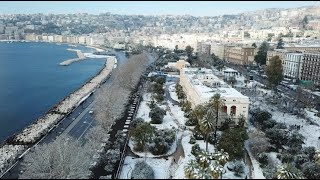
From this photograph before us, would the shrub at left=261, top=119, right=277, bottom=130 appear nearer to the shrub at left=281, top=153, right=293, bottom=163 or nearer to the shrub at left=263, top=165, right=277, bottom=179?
the shrub at left=281, top=153, right=293, bottom=163

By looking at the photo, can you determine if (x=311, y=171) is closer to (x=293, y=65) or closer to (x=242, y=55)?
(x=293, y=65)

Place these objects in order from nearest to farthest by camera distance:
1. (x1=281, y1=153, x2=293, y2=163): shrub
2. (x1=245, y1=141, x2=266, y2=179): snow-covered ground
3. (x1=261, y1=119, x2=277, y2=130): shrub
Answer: (x1=245, y1=141, x2=266, y2=179): snow-covered ground → (x1=281, y1=153, x2=293, y2=163): shrub → (x1=261, y1=119, x2=277, y2=130): shrub

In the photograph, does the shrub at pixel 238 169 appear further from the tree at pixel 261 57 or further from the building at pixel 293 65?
the tree at pixel 261 57

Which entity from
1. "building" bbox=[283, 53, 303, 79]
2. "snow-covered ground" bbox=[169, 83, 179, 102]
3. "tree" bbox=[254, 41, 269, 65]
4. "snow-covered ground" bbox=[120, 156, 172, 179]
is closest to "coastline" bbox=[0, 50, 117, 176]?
"snow-covered ground" bbox=[120, 156, 172, 179]

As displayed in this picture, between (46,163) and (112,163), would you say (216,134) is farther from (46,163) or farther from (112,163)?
(46,163)

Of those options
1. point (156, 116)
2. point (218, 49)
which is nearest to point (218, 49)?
point (218, 49)

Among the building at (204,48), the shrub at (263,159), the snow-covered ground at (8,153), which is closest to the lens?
the snow-covered ground at (8,153)

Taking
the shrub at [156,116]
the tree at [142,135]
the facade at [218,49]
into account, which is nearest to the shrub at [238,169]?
the tree at [142,135]
